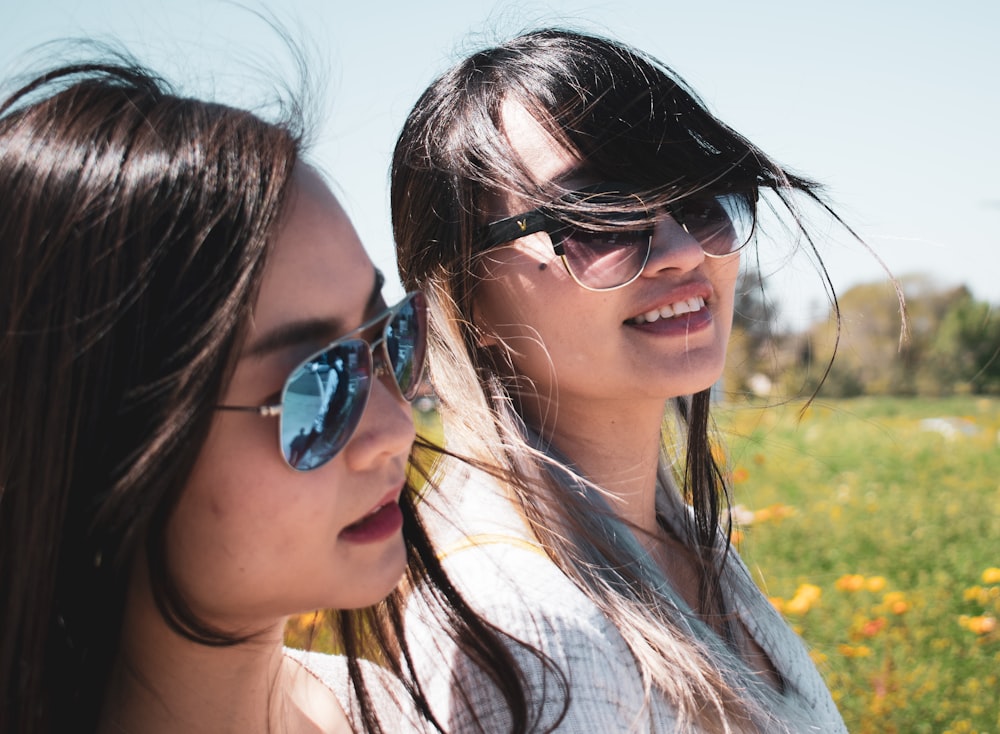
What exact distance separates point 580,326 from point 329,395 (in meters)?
0.65

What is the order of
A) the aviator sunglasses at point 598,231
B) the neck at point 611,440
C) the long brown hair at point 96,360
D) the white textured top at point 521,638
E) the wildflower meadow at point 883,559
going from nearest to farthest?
the long brown hair at point 96,360 < the white textured top at point 521,638 < the aviator sunglasses at point 598,231 < the neck at point 611,440 < the wildflower meadow at point 883,559

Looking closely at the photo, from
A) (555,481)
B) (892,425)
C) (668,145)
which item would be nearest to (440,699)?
(555,481)

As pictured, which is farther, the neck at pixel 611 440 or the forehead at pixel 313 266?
the neck at pixel 611 440

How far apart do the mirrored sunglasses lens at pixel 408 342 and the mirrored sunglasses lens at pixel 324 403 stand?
89 mm

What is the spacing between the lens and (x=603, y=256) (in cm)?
164

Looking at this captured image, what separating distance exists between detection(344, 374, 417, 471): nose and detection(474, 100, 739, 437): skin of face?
0.49 meters

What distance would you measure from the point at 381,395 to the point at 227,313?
256mm

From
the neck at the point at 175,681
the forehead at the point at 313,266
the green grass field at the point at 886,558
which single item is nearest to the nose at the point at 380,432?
the forehead at the point at 313,266

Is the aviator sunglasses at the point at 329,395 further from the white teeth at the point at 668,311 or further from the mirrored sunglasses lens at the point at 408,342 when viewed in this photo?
the white teeth at the point at 668,311

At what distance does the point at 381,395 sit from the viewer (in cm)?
122

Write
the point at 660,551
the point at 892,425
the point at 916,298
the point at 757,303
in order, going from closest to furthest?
the point at 660,551 → the point at 757,303 → the point at 892,425 → the point at 916,298

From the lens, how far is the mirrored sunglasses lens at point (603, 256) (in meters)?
1.64

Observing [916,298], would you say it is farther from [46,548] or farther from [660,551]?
[46,548]

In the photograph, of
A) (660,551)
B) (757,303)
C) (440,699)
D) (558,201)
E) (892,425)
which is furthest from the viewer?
(892,425)
